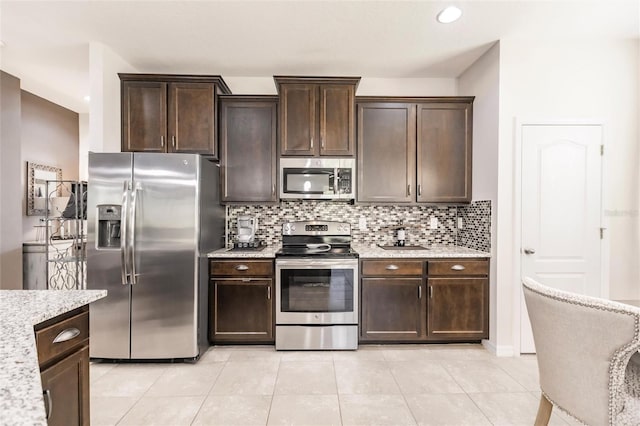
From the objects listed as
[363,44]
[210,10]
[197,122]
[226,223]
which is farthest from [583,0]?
[226,223]

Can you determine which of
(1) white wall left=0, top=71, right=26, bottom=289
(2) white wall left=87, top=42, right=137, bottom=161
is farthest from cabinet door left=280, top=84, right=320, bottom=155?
(1) white wall left=0, top=71, right=26, bottom=289

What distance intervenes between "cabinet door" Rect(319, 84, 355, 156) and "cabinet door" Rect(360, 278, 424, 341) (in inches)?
51.9

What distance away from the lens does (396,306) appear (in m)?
2.95

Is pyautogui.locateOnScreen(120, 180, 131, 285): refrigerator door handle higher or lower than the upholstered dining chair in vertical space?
higher

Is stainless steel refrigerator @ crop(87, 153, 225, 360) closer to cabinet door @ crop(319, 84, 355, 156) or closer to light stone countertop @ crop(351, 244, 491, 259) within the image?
cabinet door @ crop(319, 84, 355, 156)

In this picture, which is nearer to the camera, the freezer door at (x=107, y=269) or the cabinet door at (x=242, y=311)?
the freezer door at (x=107, y=269)

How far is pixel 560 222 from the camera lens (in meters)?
2.76

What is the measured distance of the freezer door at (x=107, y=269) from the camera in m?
2.57

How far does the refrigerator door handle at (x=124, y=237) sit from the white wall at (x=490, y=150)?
316 centimetres

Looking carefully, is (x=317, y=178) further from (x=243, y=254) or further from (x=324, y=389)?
(x=324, y=389)

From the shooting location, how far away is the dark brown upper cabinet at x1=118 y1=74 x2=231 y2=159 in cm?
303

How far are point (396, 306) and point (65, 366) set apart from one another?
245 centimetres

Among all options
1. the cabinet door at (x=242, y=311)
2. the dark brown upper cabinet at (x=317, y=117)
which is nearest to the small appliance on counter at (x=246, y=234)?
the cabinet door at (x=242, y=311)

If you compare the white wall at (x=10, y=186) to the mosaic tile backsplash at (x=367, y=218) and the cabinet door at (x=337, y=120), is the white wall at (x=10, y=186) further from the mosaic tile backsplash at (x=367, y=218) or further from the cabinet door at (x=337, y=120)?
the cabinet door at (x=337, y=120)
